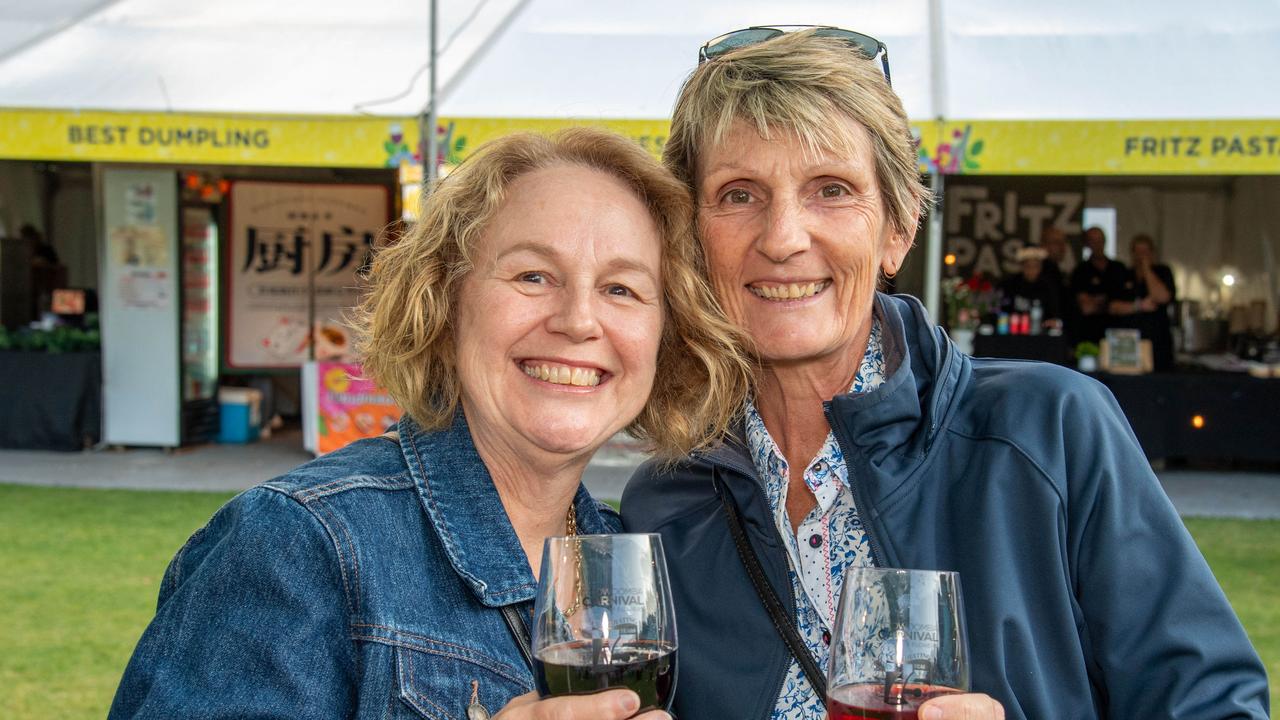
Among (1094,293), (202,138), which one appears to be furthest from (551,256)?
(1094,293)

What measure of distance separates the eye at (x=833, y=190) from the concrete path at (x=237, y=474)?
20.5 ft

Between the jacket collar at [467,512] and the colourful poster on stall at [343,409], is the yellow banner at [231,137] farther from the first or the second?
the jacket collar at [467,512]

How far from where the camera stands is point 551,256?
1.83 m

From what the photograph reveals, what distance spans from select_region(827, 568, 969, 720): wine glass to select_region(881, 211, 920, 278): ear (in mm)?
909

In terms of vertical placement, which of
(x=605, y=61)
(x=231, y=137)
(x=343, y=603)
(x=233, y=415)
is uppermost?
(x=605, y=61)

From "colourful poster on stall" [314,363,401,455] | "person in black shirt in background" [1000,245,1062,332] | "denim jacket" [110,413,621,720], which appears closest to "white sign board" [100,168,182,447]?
"colourful poster on stall" [314,363,401,455]

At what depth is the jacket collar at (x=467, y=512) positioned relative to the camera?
171 cm

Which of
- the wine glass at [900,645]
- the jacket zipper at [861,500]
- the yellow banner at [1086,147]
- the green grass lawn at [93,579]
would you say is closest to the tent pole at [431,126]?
the green grass lawn at [93,579]

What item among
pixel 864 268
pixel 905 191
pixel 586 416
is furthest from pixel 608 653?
pixel 905 191

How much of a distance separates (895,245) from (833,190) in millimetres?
194

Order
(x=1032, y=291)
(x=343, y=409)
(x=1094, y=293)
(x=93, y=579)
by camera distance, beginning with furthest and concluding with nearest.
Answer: (x=1094, y=293) < (x=1032, y=291) < (x=343, y=409) < (x=93, y=579)

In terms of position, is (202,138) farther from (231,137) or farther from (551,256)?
(551,256)

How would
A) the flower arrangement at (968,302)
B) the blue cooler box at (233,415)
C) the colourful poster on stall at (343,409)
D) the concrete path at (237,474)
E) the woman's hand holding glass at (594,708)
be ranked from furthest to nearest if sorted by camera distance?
the blue cooler box at (233,415) < the flower arrangement at (968,302) < the colourful poster on stall at (343,409) < the concrete path at (237,474) < the woman's hand holding glass at (594,708)

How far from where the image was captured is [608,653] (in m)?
1.28
